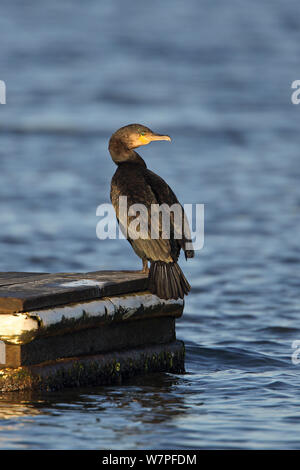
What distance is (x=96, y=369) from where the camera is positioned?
727 cm

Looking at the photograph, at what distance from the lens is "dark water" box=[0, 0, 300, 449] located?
6629 millimetres

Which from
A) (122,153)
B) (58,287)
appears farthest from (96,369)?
(122,153)

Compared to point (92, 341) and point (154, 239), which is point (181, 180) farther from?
point (92, 341)

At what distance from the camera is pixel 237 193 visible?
58.6 feet

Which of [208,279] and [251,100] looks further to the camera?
[251,100]

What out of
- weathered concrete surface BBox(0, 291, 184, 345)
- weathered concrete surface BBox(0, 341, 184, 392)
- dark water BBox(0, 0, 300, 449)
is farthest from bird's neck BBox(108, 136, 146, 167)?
dark water BBox(0, 0, 300, 449)

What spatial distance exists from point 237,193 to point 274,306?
6969 millimetres

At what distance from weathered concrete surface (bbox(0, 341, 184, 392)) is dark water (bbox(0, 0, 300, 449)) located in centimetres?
12

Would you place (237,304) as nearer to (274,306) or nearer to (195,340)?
(274,306)

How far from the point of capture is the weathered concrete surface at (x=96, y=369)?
6855 millimetres

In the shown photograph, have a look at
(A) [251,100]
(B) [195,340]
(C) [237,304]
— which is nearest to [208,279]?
(C) [237,304]

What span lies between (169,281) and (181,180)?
11.1 m

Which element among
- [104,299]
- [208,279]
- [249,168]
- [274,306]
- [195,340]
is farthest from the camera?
[249,168]

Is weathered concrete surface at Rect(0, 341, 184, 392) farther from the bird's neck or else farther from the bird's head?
the bird's head
